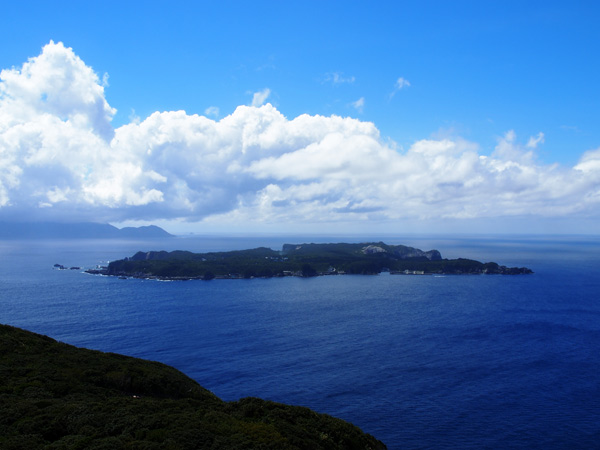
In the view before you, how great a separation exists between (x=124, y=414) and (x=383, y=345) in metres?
49.8

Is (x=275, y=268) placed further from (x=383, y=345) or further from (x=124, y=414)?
(x=124, y=414)

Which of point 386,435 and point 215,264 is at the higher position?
point 215,264

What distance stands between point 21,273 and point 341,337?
468ft

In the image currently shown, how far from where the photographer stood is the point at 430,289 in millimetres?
128625

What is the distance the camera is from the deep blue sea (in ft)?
133

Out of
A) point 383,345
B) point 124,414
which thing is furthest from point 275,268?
point 124,414

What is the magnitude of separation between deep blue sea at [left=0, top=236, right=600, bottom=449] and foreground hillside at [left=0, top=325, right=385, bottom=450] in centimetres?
1401

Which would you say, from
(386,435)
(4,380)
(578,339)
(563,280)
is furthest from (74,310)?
(563,280)

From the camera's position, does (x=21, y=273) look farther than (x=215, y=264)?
No

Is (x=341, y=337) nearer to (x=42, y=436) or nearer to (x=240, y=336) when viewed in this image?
(x=240, y=336)

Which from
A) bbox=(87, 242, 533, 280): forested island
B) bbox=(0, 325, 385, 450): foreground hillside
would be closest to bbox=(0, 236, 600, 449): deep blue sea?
bbox=(0, 325, 385, 450): foreground hillside

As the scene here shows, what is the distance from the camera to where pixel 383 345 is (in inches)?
2581

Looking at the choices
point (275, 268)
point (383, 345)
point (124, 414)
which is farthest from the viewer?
point (275, 268)

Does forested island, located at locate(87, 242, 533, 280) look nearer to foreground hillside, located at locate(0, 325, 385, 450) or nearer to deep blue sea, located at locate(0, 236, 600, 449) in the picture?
deep blue sea, located at locate(0, 236, 600, 449)
